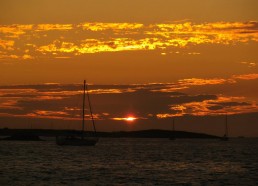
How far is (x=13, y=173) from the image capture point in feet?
245

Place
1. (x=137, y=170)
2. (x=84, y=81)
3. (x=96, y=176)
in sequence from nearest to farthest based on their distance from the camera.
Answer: (x=96, y=176) < (x=137, y=170) < (x=84, y=81)

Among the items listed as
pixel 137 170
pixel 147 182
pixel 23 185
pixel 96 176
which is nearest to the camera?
pixel 23 185

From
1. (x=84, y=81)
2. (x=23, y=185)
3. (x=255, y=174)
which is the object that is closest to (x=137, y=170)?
(x=255, y=174)

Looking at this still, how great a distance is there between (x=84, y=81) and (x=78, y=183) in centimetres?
9228

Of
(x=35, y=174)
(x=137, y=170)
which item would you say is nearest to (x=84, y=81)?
(x=137, y=170)

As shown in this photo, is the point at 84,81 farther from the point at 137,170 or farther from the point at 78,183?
Result: the point at 78,183

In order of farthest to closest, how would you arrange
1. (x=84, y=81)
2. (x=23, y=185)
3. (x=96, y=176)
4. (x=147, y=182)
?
1. (x=84, y=81)
2. (x=96, y=176)
3. (x=147, y=182)
4. (x=23, y=185)

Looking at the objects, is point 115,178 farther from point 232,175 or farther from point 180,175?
point 232,175

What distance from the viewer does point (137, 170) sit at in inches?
3356

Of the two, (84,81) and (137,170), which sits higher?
(84,81)

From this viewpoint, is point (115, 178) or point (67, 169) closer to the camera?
point (115, 178)

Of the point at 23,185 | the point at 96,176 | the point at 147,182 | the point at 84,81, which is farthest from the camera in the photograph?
the point at 84,81

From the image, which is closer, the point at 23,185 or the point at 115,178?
the point at 23,185

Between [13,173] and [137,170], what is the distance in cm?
1850
